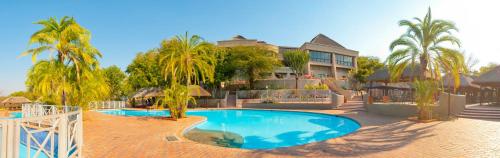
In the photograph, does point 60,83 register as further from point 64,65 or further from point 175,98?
point 175,98

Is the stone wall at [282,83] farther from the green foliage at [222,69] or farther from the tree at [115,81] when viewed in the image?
the tree at [115,81]

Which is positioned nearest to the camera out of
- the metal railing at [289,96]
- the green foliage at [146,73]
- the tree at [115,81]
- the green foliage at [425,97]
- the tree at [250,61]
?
the green foliage at [425,97]

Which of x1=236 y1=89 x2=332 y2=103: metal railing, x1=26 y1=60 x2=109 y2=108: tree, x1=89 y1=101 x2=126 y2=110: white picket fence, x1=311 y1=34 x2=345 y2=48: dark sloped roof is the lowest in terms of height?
x1=89 y1=101 x2=126 y2=110: white picket fence

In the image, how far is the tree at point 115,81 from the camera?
141 feet

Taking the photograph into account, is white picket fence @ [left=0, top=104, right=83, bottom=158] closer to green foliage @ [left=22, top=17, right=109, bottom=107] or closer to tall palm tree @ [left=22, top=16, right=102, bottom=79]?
green foliage @ [left=22, top=17, right=109, bottom=107]

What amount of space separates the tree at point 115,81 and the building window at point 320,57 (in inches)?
1385

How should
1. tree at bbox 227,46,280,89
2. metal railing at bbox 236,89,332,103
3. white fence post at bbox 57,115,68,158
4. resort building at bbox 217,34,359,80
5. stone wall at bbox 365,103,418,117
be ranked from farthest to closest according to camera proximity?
resort building at bbox 217,34,359,80, tree at bbox 227,46,280,89, metal railing at bbox 236,89,332,103, stone wall at bbox 365,103,418,117, white fence post at bbox 57,115,68,158

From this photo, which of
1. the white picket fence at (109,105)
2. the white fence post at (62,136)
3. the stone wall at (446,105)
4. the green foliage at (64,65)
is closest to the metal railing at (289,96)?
the stone wall at (446,105)

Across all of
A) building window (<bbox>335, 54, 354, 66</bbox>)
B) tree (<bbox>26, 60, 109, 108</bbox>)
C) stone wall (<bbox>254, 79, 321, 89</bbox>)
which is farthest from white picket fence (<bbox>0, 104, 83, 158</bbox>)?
building window (<bbox>335, 54, 354, 66</bbox>)

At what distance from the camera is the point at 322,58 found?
49.3m

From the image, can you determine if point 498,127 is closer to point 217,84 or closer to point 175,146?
point 175,146

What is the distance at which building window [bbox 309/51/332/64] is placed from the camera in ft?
158

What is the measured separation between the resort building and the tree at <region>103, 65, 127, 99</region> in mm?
18743

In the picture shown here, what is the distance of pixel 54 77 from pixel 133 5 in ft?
25.7
